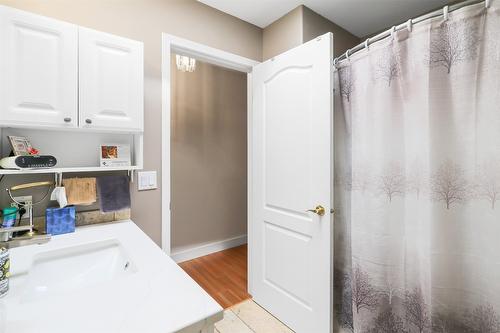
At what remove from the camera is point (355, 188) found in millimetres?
1552

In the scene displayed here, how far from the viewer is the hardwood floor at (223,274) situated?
2176mm

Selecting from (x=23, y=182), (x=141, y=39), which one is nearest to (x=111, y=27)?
(x=141, y=39)

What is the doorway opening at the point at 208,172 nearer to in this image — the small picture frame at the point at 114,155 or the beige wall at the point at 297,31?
the beige wall at the point at 297,31

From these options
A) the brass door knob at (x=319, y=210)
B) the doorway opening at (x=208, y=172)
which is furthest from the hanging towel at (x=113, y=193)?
the doorway opening at (x=208, y=172)

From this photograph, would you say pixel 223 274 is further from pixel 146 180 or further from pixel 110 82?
pixel 110 82

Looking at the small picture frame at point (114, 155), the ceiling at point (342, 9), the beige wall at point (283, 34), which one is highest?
the ceiling at point (342, 9)

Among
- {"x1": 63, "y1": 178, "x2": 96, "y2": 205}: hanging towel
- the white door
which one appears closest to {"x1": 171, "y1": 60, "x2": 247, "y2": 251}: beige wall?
the white door

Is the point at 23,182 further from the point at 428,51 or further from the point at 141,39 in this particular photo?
the point at 428,51

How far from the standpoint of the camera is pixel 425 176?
1.27 m

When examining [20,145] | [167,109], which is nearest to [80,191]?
[20,145]

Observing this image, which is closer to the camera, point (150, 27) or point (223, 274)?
point (150, 27)

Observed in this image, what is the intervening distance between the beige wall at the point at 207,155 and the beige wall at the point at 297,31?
110 cm

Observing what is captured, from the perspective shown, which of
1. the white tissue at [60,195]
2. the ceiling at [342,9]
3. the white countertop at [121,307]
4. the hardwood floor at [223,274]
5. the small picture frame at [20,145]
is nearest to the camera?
the white countertop at [121,307]

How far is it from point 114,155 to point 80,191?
0.88 ft
